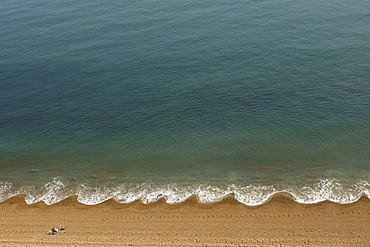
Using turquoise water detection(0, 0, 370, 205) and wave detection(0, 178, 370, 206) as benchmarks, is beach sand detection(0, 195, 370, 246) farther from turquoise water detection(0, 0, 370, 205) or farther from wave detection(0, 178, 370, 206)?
turquoise water detection(0, 0, 370, 205)

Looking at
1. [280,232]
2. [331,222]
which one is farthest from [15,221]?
[331,222]

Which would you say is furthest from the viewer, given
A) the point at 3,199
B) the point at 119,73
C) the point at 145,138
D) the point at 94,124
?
the point at 119,73

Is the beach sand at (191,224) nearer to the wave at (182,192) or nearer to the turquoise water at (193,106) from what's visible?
the wave at (182,192)

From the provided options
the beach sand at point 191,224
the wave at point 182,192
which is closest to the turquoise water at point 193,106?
the wave at point 182,192

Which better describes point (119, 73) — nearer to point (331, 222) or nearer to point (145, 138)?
point (145, 138)

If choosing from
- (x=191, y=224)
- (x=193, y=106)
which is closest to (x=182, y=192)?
(x=191, y=224)

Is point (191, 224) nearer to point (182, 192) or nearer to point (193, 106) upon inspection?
point (182, 192)
